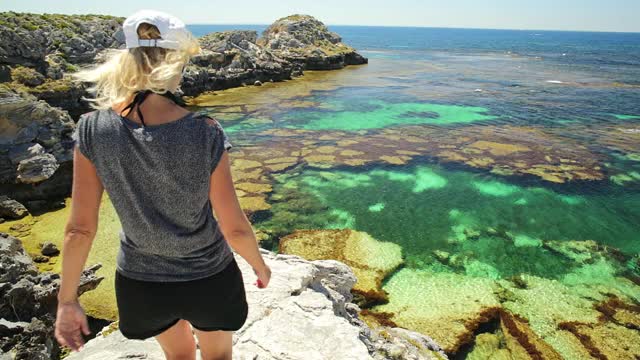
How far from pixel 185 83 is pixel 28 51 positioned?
18235mm

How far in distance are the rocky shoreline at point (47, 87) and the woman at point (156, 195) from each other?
2.25 ft

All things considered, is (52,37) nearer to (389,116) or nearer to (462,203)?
(389,116)

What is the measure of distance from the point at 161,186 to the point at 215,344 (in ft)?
5.13

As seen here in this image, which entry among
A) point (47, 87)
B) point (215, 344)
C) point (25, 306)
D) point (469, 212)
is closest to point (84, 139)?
point (215, 344)

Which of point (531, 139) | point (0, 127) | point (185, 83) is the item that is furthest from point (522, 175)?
point (185, 83)

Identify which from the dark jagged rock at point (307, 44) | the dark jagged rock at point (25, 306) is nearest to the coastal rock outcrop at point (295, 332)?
the dark jagged rock at point (25, 306)

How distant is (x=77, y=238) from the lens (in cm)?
272

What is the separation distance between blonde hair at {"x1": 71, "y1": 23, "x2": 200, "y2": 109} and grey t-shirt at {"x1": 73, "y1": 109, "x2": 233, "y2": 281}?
0.14 m

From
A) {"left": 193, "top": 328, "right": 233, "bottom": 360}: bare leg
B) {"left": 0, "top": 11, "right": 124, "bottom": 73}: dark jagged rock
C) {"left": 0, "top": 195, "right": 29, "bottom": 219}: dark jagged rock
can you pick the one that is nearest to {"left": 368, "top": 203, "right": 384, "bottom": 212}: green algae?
{"left": 0, "top": 195, "right": 29, "bottom": 219}: dark jagged rock

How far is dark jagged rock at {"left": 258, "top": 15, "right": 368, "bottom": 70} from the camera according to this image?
6819 centimetres

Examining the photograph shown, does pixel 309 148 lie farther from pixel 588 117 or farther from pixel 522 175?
pixel 588 117

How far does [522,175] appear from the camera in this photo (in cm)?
2228

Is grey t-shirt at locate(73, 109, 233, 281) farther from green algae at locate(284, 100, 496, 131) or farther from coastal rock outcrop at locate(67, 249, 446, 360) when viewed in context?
green algae at locate(284, 100, 496, 131)

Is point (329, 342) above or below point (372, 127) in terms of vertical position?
above
